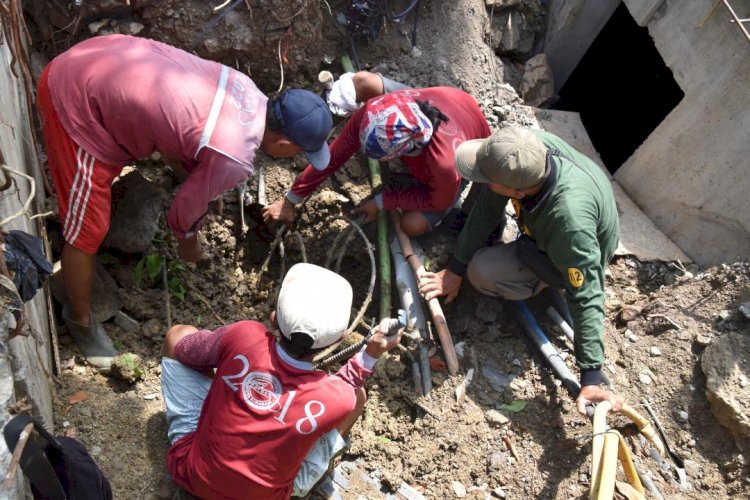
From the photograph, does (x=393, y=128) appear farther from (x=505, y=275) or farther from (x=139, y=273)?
(x=139, y=273)

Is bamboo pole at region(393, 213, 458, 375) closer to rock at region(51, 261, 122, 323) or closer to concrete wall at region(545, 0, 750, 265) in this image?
rock at region(51, 261, 122, 323)

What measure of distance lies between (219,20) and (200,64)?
111cm

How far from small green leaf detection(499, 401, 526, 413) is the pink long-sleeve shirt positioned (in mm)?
2122

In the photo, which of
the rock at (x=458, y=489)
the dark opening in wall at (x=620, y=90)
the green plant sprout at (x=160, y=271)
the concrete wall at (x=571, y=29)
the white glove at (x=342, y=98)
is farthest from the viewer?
the concrete wall at (x=571, y=29)

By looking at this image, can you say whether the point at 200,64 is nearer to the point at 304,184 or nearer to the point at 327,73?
the point at 304,184

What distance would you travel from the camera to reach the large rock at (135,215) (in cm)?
353

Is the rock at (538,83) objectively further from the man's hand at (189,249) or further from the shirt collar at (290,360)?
the shirt collar at (290,360)

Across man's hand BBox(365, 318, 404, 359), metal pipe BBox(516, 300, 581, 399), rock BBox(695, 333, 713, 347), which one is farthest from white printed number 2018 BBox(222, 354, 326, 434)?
rock BBox(695, 333, 713, 347)

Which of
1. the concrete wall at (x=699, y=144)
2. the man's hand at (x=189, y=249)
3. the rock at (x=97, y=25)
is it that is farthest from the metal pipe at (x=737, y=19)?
the rock at (x=97, y=25)

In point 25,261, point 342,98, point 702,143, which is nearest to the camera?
point 25,261

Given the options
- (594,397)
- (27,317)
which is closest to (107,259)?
(27,317)

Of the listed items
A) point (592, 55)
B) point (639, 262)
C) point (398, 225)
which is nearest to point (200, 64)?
point (398, 225)

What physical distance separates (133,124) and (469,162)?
175cm

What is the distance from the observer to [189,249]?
3.40 metres
